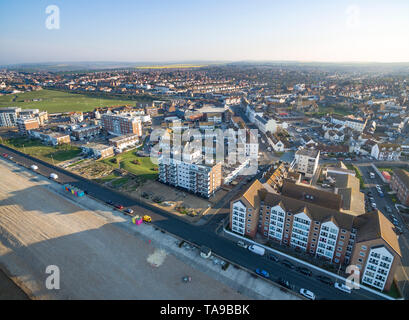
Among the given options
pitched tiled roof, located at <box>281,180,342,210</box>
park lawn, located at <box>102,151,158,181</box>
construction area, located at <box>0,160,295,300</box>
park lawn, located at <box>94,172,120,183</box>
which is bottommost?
construction area, located at <box>0,160,295,300</box>

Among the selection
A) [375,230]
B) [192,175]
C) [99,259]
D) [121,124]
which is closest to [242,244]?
[375,230]

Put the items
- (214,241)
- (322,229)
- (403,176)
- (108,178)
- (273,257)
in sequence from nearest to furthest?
(322,229)
(273,257)
(214,241)
(403,176)
(108,178)

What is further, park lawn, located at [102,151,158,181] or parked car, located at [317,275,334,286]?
park lawn, located at [102,151,158,181]

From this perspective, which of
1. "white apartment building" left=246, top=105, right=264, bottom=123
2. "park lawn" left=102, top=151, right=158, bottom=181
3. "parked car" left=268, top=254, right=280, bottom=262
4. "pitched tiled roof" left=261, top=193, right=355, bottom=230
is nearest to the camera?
"pitched tiled roof" left=261, top=193, right=355, bottom=230

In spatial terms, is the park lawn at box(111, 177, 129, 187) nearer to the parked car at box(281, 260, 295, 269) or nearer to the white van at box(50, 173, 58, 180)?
the white van at box(50, 173, 58, 180)

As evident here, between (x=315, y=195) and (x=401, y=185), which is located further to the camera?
(x=401, y=185)

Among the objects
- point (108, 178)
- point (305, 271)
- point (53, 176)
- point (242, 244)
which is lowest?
point (305, 271)

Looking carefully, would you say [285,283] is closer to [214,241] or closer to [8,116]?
[214,241]

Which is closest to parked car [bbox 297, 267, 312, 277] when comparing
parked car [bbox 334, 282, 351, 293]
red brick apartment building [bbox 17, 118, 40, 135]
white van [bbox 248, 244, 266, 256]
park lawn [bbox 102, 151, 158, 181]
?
parked car [bbox 334, 282, 351, 293]
